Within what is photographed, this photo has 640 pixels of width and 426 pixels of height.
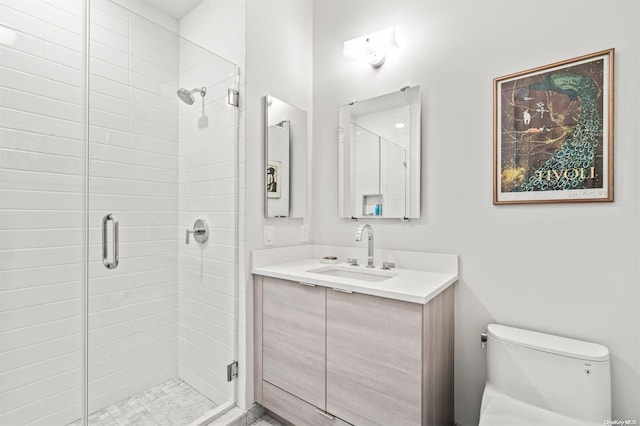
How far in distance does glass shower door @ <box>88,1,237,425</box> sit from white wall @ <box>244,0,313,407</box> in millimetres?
88

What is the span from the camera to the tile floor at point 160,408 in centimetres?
146

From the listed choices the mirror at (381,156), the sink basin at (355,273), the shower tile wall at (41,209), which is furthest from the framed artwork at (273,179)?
the shower tile wall at (41,209)

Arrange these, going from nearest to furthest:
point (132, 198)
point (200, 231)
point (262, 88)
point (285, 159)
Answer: point (132, 198) < point (200, 231) < point (262, 88) < point (285, 159)

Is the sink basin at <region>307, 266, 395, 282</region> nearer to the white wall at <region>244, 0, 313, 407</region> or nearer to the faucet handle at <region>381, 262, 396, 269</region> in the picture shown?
the faucet handle at <region>381, 262, 396, 269</region>

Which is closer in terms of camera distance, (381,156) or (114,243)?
(114,243)

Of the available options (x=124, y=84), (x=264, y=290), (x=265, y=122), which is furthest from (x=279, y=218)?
(x=124, y=84)

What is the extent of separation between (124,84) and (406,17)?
1.58 metres

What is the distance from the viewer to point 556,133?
1392 mm

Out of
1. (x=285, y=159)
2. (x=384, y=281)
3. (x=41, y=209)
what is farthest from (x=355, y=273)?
(x=41, y=209)

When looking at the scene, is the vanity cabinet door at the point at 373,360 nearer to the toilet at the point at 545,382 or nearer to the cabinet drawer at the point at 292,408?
the cabinet drawer at the point at 292,408

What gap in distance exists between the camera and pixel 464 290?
162 centimetres

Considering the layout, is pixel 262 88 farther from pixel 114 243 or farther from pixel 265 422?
pixel 265 422

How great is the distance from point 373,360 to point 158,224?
1.22 m

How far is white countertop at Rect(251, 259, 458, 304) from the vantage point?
127 centimetres
